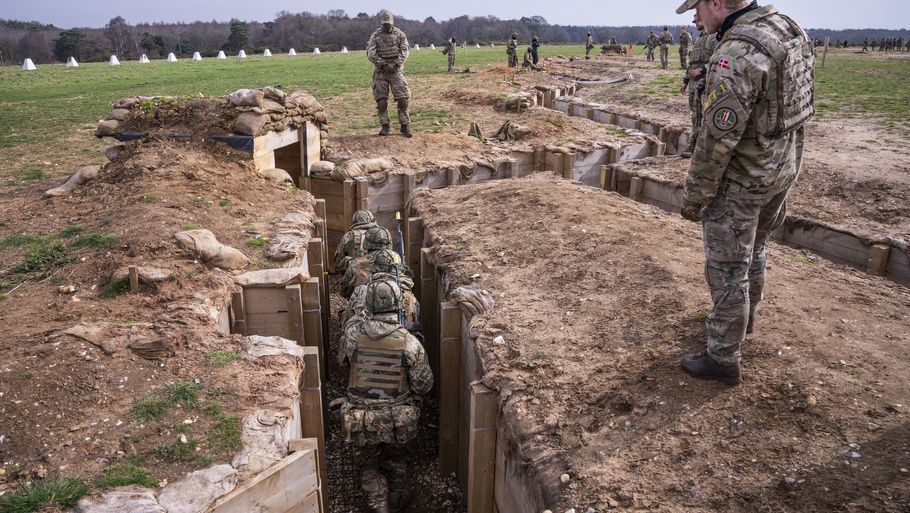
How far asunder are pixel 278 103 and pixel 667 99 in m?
17.3

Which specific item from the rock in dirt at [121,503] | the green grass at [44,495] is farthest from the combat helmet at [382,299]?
the green grass at [44,495]

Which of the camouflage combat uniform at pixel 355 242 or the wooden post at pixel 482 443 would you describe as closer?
the wooden post at pixel 482 443

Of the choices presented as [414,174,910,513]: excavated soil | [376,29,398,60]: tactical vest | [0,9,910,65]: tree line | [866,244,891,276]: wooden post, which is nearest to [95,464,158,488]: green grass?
[414,174,910,513]: excavated soil

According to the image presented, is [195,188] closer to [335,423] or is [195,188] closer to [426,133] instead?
[335,423]

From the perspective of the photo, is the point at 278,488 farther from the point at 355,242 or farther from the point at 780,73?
the point at 355,242

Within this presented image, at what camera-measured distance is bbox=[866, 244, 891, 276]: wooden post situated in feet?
25.5

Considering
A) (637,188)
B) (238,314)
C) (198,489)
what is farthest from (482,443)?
(637,188)

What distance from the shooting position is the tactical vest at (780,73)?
367 centimetres

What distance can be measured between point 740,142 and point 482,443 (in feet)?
9.23

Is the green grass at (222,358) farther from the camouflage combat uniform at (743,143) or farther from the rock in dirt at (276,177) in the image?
the rock in dirt at (276,177)

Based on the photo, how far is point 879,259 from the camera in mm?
7836

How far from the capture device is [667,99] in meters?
23.5

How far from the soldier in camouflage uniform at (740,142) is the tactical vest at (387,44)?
9.99 metres

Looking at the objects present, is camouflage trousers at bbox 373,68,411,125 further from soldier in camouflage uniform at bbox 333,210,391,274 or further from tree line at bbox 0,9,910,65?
tree line at bbox 0,9,910,65
